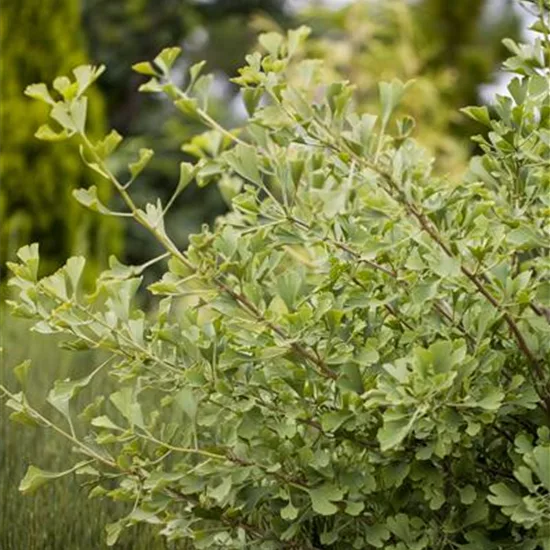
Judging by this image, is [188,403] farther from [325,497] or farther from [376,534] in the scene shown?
[376,534]

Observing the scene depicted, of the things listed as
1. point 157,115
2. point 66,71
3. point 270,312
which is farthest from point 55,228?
point 157,115

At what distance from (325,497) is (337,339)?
0.25m

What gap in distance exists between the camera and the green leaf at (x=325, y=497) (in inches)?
70.3

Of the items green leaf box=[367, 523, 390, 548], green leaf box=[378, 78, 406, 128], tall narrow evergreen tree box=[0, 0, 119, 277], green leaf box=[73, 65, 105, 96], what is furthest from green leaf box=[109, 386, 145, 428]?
tall narrow evergreen tree box=[0, 0, 119, 277]

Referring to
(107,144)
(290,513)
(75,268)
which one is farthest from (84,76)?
(290,513)

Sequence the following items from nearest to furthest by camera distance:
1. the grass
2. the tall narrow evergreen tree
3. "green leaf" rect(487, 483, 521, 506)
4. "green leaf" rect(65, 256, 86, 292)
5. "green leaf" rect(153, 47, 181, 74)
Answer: "green leaf" rect(487, 483, 521, 506)
"green leaf" rect(65, 256, 86, 292)
"green leaf" rect(153, 47, 181, 74)
the grass
the tall narrow evergreen tree

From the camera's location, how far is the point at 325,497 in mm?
1821

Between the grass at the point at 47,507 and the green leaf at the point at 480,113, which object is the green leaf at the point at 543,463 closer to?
the green leaf at the point at 480,113

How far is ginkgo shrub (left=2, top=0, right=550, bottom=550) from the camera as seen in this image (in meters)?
1.81

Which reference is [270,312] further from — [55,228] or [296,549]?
[55,228]

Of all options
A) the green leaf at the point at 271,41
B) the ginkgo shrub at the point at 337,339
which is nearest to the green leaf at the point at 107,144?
the ginkgo shrub at the point at 337,339

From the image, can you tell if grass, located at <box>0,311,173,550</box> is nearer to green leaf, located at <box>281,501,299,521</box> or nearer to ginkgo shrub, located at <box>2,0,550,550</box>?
ginkgo shrub, located at <box>2,0,550,550</box>

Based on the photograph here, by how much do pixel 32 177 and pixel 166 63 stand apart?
141 inches

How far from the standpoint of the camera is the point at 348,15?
849 cm
